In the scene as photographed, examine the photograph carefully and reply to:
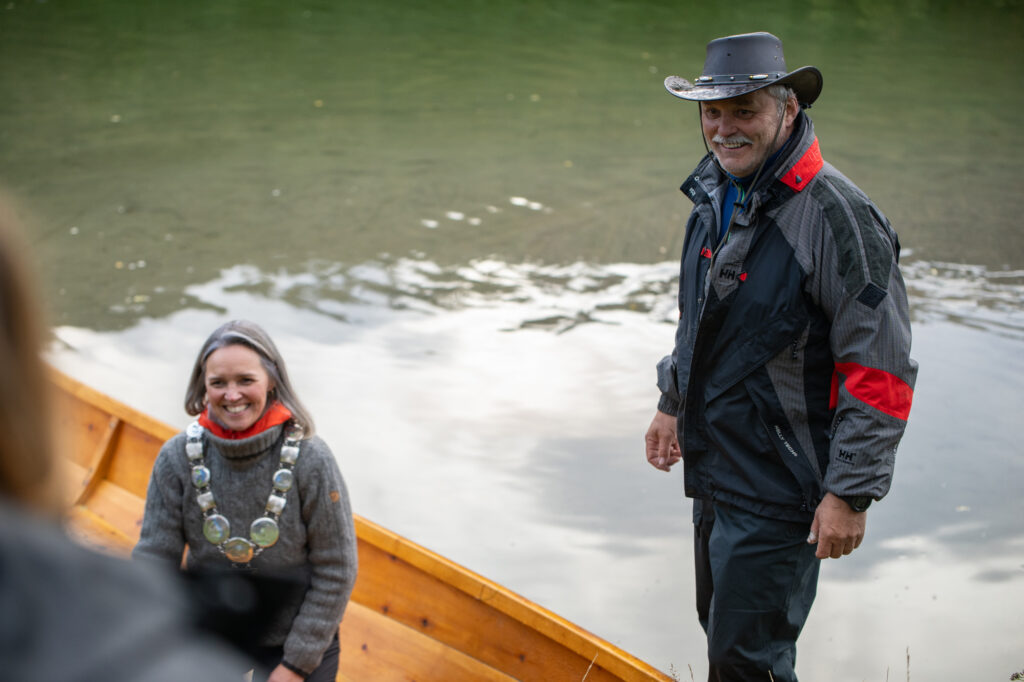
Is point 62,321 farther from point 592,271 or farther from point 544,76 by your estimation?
point 544,76

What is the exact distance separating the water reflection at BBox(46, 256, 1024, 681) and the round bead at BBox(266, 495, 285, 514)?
72.0 inches

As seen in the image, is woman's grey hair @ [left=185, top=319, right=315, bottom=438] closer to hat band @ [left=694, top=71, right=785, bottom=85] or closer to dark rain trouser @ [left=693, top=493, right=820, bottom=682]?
dark rain trouser @ [left=693, top=493, right=820, bottom=682]

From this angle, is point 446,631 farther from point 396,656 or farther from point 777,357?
point 777,357

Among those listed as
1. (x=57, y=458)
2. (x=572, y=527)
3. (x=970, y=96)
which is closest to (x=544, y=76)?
(x=970, y=96)

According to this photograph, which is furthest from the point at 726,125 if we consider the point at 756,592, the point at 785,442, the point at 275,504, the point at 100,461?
the point at 100,461

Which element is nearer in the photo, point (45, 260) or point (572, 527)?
point (572, 527)

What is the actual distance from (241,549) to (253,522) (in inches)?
2.7

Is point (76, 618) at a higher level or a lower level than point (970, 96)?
higher

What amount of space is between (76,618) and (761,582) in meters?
1.95

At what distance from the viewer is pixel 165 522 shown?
2.39 meters

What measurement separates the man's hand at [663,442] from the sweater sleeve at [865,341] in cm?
59

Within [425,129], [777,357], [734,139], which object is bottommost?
[425,129]

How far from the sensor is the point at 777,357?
2.20 meters

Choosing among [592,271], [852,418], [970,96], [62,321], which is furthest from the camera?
[970,96]
